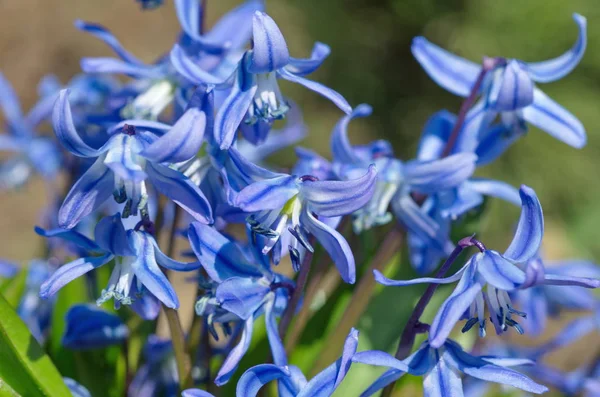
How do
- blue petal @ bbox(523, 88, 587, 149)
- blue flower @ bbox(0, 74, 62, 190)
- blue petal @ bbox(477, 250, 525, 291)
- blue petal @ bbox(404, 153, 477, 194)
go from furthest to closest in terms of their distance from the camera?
blue flower @ bbox(0, 74, 62, 190), blue petal @ bbox(523, 88, 587, 149), blue petal @ bbox(404, 153, 477, 194), blue petal @ bbox(477, 250, 525, 291)

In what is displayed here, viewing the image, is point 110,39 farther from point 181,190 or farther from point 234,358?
point 234,358

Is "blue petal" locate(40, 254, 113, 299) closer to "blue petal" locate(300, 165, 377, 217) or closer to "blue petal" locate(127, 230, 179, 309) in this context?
"blue petal" locate(127, 230, 179, 309)

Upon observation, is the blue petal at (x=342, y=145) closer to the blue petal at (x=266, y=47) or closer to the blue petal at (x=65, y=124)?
the blue petal at (x=266, y=47)

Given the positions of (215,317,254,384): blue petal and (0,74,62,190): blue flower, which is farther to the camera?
(0,74,62,190): blue flower

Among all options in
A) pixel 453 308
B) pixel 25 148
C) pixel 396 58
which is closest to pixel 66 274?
pixel 453 308

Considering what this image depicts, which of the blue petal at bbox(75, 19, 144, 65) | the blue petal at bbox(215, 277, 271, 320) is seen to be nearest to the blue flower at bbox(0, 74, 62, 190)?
the blue petal at bbox(75, 19, 144, 65)

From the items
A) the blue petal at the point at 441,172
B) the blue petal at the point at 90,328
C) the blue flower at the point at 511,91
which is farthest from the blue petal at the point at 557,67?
the blue petal at the point at 90,328
